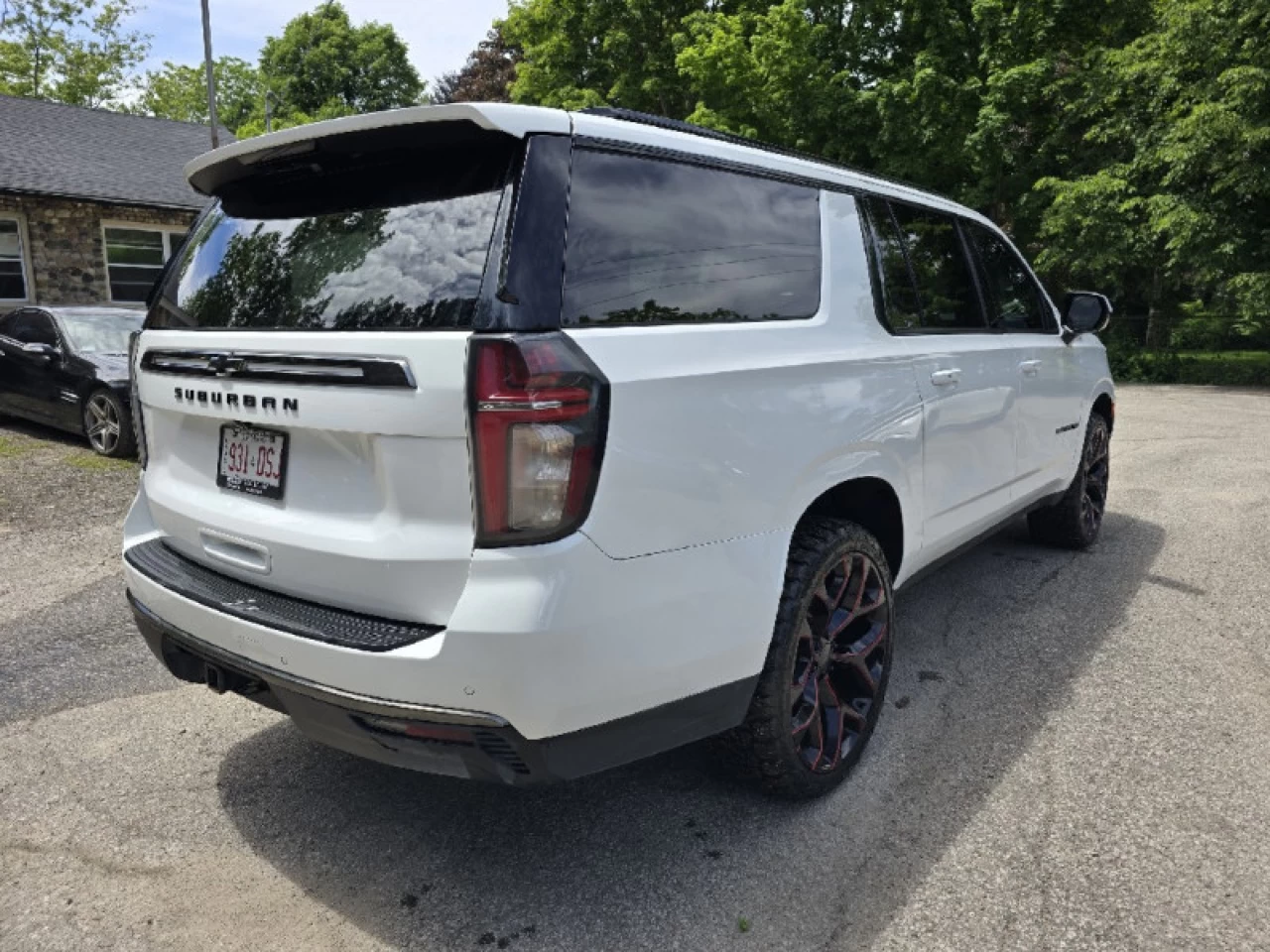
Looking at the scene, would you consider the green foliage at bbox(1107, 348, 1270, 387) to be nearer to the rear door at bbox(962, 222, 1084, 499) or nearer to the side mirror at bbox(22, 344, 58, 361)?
the rear door at bbox(962, 222, 1084, 499)

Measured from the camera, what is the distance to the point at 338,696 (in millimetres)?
2070

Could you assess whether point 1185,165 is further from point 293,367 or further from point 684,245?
point 293,367

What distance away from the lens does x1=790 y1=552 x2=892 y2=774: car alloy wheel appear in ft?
8.77

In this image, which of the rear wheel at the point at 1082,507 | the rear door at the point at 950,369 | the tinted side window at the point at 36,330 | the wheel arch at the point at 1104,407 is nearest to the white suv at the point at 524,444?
the rear door at the point at 950,369

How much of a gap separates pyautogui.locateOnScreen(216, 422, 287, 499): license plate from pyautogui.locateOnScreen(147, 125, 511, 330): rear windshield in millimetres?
284

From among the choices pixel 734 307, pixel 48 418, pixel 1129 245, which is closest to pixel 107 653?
pixel 734 307

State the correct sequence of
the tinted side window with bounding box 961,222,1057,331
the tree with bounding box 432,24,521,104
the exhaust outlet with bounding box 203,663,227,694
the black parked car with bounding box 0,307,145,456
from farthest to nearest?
Answer: 1. the tree with bounding box 432,24,521,104
2. the black parked car with bounding box 0,307,145,456
3. the tinted side window with bounding box 961,222,1057,331
4. the exhaust outlet with bounding box 203,663,227,694

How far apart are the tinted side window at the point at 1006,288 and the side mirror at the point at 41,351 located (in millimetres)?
8576

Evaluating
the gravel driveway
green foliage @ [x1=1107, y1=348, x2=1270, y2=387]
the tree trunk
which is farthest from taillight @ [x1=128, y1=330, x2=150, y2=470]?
the tree trunk

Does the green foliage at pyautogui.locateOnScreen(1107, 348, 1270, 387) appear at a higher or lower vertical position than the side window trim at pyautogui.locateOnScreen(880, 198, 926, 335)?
lower

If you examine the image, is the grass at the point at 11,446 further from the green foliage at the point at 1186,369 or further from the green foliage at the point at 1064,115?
the green foliage at the point at 1186,369

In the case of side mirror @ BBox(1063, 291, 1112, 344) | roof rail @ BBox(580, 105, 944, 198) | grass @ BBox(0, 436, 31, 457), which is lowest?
grass @ BBox(0, 436, 31, 457)

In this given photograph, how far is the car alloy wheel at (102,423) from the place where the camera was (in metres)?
8.28

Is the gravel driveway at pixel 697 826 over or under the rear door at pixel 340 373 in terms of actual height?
under
